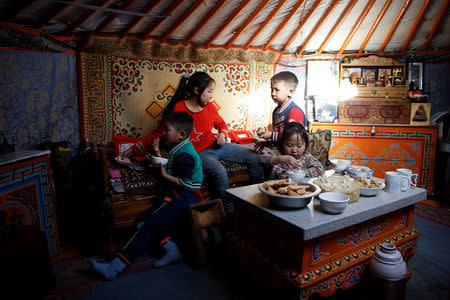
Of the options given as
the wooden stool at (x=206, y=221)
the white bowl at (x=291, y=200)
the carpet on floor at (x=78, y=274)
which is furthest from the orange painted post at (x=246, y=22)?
the carpet on floor at (x=78, y=274)

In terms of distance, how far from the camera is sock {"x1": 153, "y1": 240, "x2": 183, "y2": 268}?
6.13ft

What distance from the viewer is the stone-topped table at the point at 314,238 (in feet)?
3.92

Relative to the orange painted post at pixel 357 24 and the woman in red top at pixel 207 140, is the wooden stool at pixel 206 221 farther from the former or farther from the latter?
the orange painted post at pixel 357 24

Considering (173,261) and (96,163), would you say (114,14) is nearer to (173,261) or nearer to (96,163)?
(96,163)

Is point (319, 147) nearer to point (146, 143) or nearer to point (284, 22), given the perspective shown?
point (284, 22)

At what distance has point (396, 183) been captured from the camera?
152 centimetres

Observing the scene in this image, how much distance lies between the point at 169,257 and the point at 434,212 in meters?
2.68

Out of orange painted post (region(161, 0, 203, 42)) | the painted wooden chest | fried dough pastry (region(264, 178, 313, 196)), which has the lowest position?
the painted wooden chest

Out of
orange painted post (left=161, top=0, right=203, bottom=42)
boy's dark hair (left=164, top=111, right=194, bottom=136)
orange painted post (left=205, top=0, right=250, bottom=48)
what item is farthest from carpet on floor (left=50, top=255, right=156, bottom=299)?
orange painted post (left=205, top=0, right=250, bottom=48)

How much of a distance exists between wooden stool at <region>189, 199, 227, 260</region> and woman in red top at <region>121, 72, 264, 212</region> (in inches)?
16.0

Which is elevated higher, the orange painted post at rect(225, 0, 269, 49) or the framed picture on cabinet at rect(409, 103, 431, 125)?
the orange painted post at rect(225, 0, 269, 49)

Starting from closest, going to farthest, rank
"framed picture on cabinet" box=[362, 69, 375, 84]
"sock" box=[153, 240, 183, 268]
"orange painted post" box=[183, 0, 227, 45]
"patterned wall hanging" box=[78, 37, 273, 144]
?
"sock" box=[153, 240, 183, 268] → "orange painted post" box=[183, 0, 227, 45] → "patterned wall hanging" box=[78, 37, 273, 144] → "framed picture on cabinet" box=[362, 69, 375, 84]

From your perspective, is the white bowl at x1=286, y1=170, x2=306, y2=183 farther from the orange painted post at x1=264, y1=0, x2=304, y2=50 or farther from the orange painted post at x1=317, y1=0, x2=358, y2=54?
the orange painted post at x1=317, y1=0, x2=358, y2=54

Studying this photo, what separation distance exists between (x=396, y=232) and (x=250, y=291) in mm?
897
